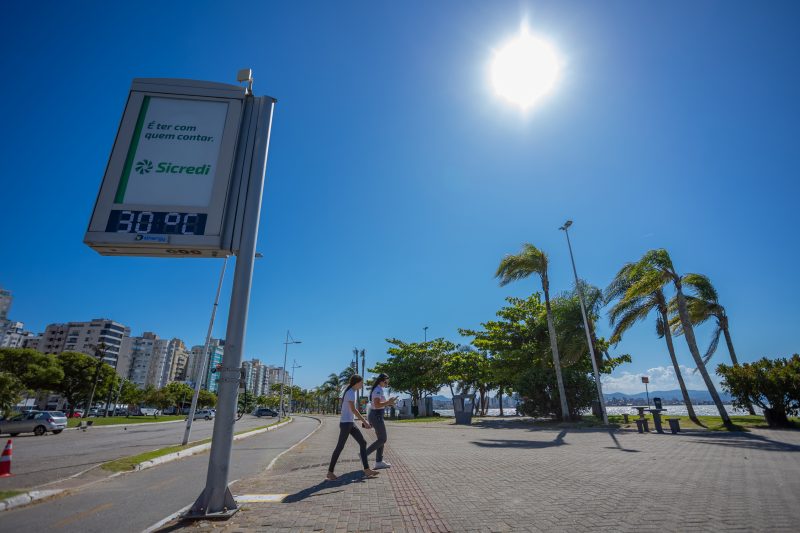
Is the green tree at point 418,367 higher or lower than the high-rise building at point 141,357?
lower

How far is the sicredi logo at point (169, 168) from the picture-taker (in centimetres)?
541

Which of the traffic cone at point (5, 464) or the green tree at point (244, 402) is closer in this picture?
the traffic cone at point (5, 464)

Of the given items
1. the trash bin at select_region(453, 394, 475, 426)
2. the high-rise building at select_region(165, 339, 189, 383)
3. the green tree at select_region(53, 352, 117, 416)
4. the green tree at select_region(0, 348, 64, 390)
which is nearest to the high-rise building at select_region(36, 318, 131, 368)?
the high-rise building at select_region(165, 339, 189, 383)

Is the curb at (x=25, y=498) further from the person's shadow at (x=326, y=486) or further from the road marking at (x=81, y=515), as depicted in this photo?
the person's shadow at (x=326, y=486)

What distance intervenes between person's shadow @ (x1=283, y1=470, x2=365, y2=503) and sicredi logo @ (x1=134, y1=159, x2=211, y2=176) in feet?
15.7

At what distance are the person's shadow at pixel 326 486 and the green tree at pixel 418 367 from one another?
35588 mm

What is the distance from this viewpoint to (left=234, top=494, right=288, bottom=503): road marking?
4.80m

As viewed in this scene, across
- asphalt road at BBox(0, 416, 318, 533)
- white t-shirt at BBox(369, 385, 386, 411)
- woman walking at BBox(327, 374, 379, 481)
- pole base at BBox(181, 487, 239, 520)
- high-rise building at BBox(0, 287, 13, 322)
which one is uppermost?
high-rise building at BBox(0, 287, 13, 322)

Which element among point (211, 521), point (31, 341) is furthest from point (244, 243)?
point (31, 341)

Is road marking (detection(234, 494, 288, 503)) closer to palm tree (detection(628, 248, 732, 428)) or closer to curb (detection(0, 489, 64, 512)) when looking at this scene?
curb (detection(0, 489, 64, 512))

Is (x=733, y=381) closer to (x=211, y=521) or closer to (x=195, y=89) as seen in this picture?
(x=211, y=521)

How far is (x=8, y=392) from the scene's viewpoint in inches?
811

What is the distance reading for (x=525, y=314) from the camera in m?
26.6

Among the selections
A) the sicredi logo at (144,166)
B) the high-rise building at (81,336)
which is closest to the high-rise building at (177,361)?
the high-rise building at (81,336)
